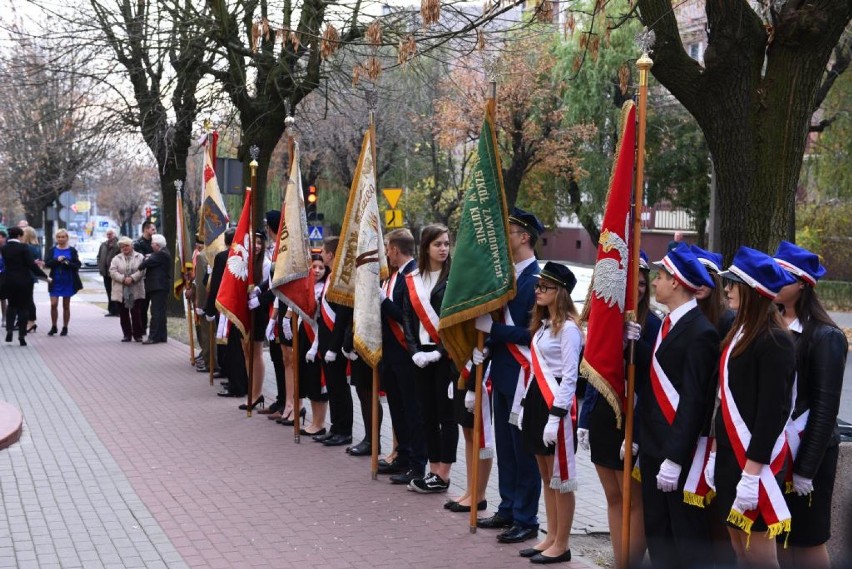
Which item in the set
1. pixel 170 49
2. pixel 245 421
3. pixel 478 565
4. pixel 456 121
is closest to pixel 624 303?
pixel 478 565

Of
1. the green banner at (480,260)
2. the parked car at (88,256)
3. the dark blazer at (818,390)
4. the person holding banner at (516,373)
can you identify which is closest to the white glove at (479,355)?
the person holding banner at (516,373)

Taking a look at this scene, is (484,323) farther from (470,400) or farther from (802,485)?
(802,485)

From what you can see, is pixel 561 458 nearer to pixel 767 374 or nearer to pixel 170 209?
pixel 767 374

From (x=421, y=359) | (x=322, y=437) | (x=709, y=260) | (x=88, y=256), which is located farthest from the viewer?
(x=88, y=256)

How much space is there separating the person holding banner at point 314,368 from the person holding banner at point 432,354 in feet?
7.09

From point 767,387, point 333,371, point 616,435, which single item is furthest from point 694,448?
point 333,371

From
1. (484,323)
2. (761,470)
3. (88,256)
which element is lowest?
(88,256)

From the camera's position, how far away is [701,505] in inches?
217

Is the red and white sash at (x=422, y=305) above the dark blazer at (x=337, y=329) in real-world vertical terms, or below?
above

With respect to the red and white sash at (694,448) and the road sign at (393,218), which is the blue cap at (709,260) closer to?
the red and white sash at (694,448)

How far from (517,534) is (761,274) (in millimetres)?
2954

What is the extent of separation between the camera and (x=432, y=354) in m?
8.55

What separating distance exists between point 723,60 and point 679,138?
3046cm

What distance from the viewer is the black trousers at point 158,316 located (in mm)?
19844
